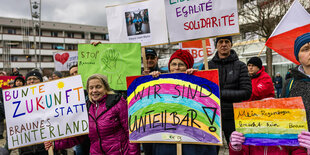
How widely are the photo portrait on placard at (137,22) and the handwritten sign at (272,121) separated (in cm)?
226

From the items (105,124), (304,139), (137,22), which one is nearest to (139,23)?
(137,22)

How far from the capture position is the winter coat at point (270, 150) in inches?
74.0

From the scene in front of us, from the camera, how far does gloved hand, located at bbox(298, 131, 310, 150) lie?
5.50 feet

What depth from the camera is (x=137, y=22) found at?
3.85 metres

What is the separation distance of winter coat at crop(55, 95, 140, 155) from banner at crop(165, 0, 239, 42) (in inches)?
52.8

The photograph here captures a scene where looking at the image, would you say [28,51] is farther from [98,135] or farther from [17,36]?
[98,135]

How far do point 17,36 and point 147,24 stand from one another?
5007 cm

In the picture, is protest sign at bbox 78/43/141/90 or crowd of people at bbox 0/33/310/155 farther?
protest sign at bbox 78/43/141/90

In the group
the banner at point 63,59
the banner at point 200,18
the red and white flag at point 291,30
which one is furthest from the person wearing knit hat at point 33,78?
the banner at point 63,59

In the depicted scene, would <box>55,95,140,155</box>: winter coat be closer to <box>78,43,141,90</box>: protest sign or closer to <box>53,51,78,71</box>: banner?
<box>78,43,141,90</box>: protest sign

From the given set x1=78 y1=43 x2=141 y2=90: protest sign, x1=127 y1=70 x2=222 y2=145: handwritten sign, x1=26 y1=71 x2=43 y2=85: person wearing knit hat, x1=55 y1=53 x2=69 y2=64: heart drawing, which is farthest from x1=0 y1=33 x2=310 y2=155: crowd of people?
x1=55 y1=53 x2=69 y2=64: heart drawing

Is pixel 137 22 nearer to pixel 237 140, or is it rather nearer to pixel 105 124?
pixel 105 124

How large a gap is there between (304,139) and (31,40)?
53.1 metres

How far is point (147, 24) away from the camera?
12.4ft
